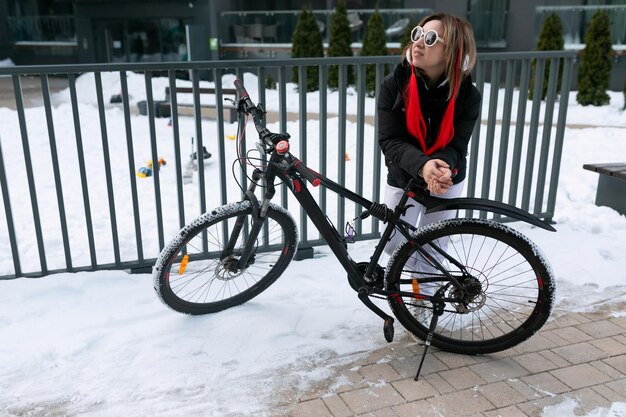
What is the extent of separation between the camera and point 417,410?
255 centimetres

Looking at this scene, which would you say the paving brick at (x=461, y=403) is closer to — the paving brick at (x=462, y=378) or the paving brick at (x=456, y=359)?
the paving brick at (x=462, y=378)

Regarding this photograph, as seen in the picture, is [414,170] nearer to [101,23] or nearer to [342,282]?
[342,282]

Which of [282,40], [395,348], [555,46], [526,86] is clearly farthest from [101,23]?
[395,348]

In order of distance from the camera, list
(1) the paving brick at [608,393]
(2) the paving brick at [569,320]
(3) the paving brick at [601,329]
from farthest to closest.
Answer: (2) the paving brick at [569,320] < (3) the paving brick at [601,329] < (1) the paving brick at [608,393]

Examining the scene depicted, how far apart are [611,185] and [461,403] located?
3.33 m

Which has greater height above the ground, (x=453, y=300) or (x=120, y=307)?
(x=453, y=300)

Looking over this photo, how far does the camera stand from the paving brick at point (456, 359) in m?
2.91

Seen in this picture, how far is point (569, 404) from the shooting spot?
2586 mm

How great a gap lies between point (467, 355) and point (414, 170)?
3.39 ft

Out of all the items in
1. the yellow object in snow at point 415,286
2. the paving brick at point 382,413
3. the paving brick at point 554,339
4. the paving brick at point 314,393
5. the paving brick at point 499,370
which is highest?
the yellow object in snow at point 415,286

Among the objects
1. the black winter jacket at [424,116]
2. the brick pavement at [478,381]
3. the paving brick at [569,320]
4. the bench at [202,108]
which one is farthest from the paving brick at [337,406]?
the bench at [202,108]

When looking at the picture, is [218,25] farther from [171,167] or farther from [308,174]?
[308,174]

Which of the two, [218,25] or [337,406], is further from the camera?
[218,25]

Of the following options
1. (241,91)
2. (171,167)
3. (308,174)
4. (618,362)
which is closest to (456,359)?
(618,362)
